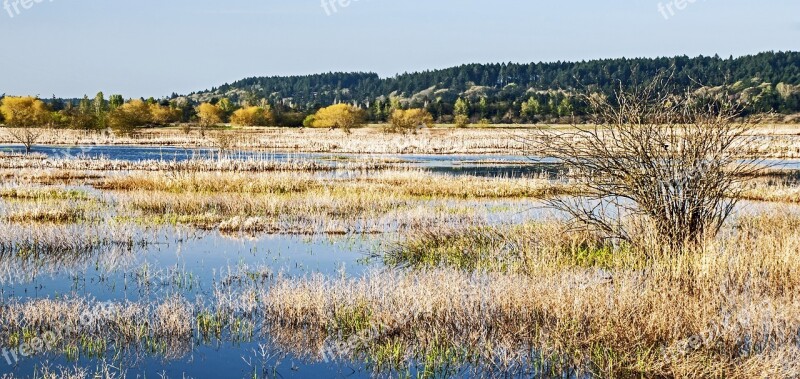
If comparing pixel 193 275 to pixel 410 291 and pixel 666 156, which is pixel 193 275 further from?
pixel 666 156

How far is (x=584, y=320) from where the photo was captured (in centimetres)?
853

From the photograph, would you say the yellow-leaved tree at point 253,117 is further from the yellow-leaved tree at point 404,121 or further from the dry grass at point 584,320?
the dry grass at point 584,320

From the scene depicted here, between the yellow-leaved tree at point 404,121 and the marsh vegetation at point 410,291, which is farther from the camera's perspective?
the yellow-leaved tree at point 404,121

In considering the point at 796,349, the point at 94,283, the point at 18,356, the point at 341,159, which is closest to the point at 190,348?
the point at 18,356

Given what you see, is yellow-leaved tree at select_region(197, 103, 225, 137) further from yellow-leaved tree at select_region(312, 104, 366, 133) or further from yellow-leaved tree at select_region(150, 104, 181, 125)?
yellow-leaved tree at select_region(312, 104, 366, 133)

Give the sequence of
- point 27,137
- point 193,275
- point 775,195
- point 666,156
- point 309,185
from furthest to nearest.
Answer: point 27,137
point 309,185
point 775,195
point 193,275
point 666,156

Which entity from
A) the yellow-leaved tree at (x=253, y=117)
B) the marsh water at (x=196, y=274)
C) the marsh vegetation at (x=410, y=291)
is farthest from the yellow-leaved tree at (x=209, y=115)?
the marsh water at (x=196, y=274)

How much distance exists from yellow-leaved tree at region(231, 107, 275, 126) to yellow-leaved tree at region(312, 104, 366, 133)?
7694mm

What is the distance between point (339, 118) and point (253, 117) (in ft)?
64.8

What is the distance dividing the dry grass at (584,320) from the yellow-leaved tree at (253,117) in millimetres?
99785

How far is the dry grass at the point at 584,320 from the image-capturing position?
7.56m

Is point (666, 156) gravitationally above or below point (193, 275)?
above

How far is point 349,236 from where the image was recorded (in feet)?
54.6

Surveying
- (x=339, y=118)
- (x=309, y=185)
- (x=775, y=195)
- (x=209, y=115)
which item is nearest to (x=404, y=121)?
(x=339, y=118)
